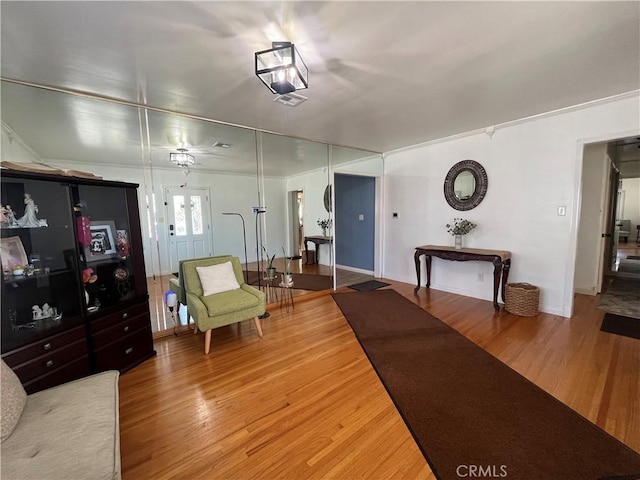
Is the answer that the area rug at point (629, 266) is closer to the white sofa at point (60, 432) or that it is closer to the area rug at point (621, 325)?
the area rug at point (621, 325)

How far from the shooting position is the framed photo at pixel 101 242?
7.33 feet

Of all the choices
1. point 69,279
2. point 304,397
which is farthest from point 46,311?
point 304,397

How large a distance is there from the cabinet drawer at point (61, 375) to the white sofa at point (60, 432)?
550 mm

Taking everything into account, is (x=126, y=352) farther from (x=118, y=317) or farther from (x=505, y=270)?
(x=505, y=270)

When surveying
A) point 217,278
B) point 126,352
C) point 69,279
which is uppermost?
point 69,279

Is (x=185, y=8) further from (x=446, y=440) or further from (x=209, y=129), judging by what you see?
(x=446, y=440)

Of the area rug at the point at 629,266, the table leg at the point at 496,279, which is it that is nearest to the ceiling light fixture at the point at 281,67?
the table leg at the point at 496,279

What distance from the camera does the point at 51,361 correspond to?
1801 mm

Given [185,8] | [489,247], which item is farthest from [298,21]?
[489,247]

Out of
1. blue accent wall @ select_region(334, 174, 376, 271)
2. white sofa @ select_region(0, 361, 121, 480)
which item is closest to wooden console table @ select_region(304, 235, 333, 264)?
blue accent wall @ select_region(334, 174, 376, 271)

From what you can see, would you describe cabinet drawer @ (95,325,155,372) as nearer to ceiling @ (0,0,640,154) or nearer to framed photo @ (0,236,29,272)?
framed photo @ (0,236,29,272)

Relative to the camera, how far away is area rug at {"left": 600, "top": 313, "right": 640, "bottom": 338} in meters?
2.84

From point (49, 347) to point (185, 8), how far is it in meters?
2.32

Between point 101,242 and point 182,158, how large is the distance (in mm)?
1564
